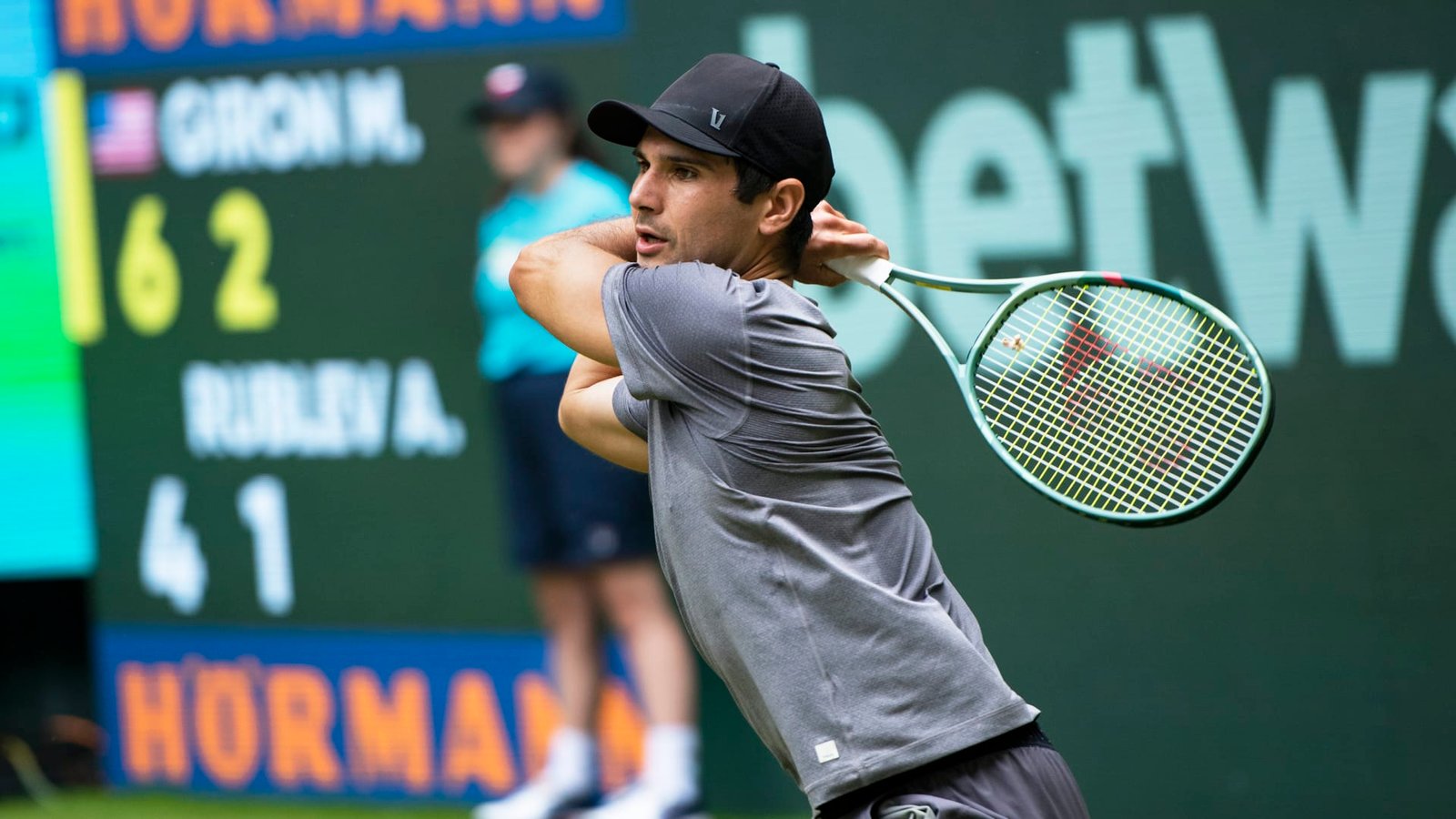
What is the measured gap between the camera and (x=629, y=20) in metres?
4.57

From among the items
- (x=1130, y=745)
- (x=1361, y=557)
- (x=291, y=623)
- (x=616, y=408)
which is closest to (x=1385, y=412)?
(x=1361, y=557)

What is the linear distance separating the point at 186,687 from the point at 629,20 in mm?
2186

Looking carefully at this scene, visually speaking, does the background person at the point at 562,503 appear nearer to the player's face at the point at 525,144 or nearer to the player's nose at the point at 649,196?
the player's face at the point at 525,144

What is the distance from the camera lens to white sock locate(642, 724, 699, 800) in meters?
4.43

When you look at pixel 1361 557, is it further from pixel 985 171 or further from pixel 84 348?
pixel 84 348

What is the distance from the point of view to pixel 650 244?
7.77 feet

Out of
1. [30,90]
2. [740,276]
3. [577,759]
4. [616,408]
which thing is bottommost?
[577,759]

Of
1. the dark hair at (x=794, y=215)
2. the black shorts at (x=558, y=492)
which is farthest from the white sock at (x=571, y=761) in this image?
the dark hair at (x=794, y=215)

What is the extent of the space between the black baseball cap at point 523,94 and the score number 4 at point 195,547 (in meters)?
1.19

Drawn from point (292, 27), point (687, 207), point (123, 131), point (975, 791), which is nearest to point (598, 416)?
point (687, 207)

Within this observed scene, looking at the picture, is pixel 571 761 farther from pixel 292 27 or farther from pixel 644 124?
pixel 644 124

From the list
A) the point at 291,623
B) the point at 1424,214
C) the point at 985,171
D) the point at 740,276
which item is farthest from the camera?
the point at 291,623

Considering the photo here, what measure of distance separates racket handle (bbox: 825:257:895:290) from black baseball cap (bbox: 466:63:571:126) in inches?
87.4

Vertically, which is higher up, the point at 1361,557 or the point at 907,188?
the point at 907,188
